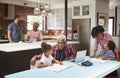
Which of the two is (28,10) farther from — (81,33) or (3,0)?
(81,33)

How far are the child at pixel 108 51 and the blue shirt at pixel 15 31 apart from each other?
301 centimetres

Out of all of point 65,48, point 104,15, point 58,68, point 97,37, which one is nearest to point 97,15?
point 104,15

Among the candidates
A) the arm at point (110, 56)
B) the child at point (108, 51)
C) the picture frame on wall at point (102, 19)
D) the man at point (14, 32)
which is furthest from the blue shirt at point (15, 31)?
the arm at point (110, 56)

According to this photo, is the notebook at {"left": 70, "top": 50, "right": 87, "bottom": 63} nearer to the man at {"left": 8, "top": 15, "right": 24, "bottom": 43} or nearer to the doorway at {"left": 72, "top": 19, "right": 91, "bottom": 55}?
the man at {"left": 8, "top": 15, "right": 24, "bottom": 43}

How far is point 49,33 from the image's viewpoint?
30.9 ft

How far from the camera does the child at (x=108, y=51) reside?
282 centimetres

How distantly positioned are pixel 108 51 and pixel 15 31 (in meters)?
3.16

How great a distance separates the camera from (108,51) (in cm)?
295

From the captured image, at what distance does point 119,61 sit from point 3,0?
5444 mm

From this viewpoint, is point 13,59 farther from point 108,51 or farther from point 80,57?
point 108,51

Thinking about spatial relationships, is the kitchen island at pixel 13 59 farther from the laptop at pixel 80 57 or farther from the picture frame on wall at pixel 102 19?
the picture frame on wall at pixel 102 19

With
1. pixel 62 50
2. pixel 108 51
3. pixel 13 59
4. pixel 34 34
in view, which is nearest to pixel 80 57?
pixel 62 50

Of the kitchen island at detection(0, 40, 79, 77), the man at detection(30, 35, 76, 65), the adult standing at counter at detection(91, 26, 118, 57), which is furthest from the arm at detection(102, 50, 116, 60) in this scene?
the kitchen island at detection(0, 40, 79, 77)

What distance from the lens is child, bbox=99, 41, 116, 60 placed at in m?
2.82
